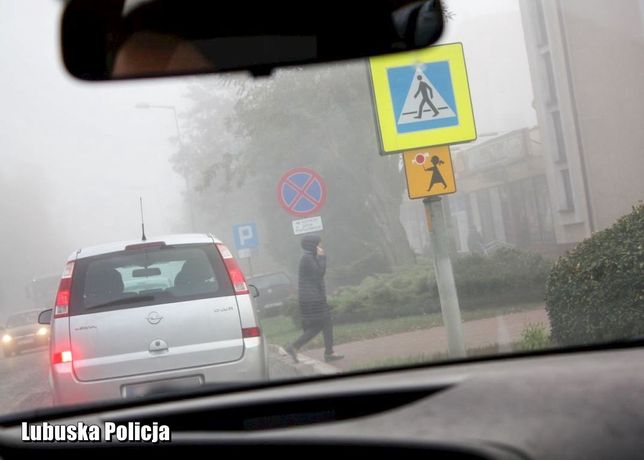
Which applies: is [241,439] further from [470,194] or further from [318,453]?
[470,194]

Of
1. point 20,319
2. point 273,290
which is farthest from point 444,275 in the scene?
point 273,290

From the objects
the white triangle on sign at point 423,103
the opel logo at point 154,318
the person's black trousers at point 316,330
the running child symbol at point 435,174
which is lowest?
the person's black trousers at point 316,330

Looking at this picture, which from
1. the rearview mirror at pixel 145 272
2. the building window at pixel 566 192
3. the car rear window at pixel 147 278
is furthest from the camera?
the building window at pixel 566 192

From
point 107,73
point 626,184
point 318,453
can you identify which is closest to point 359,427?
point 318,453

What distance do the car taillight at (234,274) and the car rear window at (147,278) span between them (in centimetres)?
4

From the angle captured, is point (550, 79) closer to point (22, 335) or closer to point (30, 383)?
point (22, 335)

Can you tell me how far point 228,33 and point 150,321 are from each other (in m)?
2.85

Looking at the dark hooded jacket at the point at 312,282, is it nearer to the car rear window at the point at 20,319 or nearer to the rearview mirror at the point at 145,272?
the rearview mirror at the point at 145,272

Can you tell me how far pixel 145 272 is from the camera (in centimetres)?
566

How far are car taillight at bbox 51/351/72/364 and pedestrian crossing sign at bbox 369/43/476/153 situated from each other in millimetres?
3355

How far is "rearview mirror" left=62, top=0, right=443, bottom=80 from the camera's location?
251 centimetres

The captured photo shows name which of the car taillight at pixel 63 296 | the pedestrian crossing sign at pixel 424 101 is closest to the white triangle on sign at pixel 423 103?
the pedestrian crossing sign at pixel 424 101

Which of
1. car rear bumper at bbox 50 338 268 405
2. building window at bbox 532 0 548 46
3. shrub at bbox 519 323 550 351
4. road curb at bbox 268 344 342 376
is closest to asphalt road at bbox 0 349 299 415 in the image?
road curb at bbox 268 344 342 376

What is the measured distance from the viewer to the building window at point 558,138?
15.9 metres
